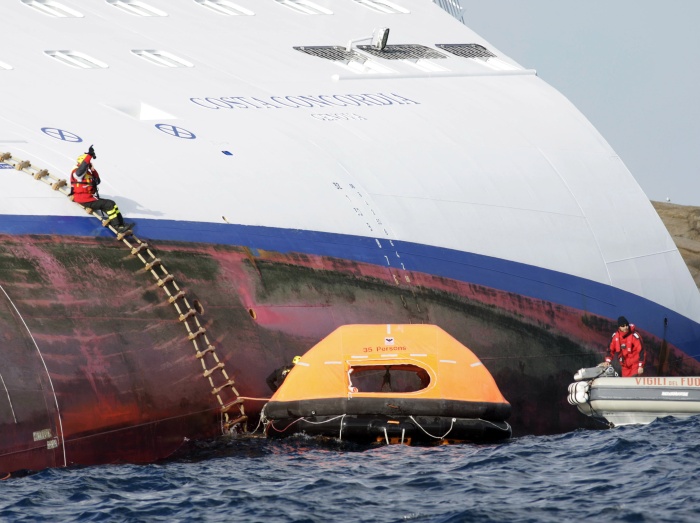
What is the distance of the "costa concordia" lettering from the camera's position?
107 ft

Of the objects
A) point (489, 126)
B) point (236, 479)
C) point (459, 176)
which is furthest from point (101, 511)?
point (489, 126)

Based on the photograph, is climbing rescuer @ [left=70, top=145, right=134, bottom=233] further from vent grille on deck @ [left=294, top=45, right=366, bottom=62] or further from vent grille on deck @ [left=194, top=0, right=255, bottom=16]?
vent grille on deck @ [left=194, top=0, right=255, bottom=16]

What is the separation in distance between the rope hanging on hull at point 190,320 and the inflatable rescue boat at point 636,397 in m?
6.72

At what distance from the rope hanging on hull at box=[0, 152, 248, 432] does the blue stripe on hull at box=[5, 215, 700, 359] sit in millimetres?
534

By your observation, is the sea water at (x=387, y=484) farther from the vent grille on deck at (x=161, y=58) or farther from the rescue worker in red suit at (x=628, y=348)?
the vent grille on deck at (x=161, y=58)

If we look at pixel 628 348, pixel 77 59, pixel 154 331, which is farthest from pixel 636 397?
pixel 77 59

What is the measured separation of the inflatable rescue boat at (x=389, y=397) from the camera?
23578 mm

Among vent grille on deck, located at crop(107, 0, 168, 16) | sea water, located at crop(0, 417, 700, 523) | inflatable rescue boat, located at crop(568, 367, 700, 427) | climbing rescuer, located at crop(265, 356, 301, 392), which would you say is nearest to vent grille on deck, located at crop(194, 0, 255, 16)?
vent grille on deck, located at crop(107, 0, 168, 16)

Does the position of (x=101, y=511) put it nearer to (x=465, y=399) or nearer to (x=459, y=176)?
(x=465, y=399)

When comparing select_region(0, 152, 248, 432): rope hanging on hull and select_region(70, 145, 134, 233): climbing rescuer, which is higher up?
select_region(70, 145, 134, 233): climbing rescuer

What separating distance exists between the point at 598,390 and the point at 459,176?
348 inches

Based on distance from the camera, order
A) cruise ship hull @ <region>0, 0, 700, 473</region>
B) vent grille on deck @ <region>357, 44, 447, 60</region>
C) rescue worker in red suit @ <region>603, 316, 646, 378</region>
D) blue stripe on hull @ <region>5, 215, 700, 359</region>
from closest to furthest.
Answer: cruise ship hull @ <region>0, 0, 700, 473</region> < blue stripe on hull @ <region>5, 215, 700, 359</region> < rescue worker in red suit @ <region>603, 316, 646, 378</region> < vent grille on deck @ <region>357, 44, 447, 60</region>

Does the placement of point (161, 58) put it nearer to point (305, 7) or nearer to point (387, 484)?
point (305, 7)

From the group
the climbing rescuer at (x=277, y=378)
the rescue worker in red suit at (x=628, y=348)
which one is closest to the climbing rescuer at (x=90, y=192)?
the climbing rescuer at (x=277, y=378)
